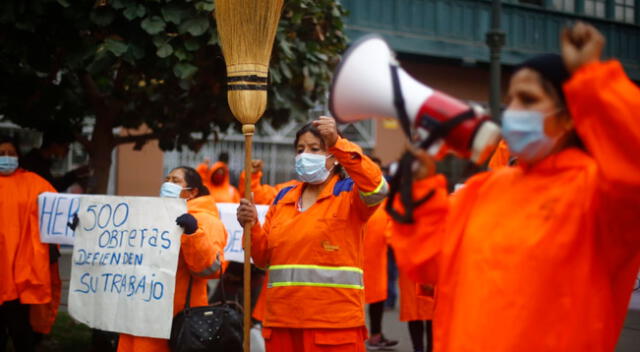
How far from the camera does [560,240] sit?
2.54 metres

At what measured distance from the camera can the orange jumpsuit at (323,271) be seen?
178 inches

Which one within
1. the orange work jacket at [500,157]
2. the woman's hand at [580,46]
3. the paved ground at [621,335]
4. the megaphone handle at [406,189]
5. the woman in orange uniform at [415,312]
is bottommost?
the paved ground at [621,335]

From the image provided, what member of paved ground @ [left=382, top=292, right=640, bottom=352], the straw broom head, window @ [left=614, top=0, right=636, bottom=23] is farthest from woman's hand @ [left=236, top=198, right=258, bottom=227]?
window @ [left=614, top=0, right=636, bottom=23]

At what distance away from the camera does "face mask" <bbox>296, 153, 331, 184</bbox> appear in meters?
4.82

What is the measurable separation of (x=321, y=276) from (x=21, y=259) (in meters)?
3.16

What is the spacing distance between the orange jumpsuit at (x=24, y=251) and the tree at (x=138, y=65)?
0.77 metres

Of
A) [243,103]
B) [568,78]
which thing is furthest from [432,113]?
[243,103]

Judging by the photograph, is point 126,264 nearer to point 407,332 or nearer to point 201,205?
point 201,205

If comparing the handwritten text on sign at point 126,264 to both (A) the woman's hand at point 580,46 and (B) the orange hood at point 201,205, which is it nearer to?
(B) the orange hood at point 201,205

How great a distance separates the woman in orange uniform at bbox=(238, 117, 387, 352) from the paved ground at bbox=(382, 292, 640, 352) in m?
4.25

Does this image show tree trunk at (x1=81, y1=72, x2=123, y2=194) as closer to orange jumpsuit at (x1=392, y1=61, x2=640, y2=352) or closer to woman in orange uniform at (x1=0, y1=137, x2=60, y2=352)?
woman in orange uniform at (x1=0, y1=137, x2=60, y2=352)

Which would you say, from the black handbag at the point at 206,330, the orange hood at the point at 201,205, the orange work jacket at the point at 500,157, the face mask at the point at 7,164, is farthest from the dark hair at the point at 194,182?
the orange work jacket at the point at 500,157

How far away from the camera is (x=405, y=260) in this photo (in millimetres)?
2830

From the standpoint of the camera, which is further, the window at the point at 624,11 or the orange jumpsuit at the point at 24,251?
the window at the point at 624,11
